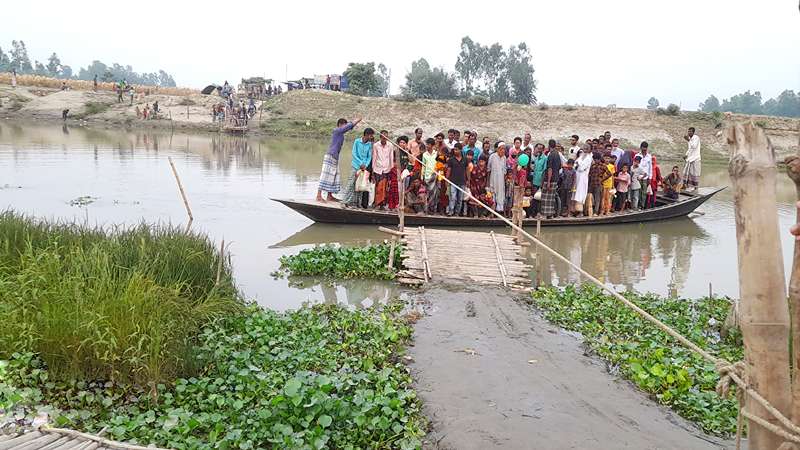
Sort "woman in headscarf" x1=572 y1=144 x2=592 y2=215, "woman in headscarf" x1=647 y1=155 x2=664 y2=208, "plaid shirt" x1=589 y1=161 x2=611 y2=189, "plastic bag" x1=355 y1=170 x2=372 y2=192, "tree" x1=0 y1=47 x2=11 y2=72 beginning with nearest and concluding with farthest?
"plastic bag" x1=355 y1=170 x2=372 y2=192, "woman in headscarf" x1=572 y1=144 x2=592 y2=215, "plaid shirt" x1=589 y1=161 x2=611 y2=189, "woman in headscarf" x1=647 y1=155 x2=664 y2=208, "tree" x1=0 y1=47 x2=11 y2=72

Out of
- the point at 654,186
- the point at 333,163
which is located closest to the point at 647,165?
the point at 654,186

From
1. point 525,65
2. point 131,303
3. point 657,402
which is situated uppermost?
point 525,65

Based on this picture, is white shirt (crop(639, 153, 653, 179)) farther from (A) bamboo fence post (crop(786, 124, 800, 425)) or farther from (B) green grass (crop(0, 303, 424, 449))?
(A) bamboo fence post (crop(786, 124, 800, 425))

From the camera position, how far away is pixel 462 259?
8.88 metres

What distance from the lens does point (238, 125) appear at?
116 feet

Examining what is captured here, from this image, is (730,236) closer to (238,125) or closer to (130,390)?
(130,390)

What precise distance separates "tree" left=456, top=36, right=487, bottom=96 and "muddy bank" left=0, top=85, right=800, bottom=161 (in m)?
23.1

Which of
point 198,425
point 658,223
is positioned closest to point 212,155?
point 658,223

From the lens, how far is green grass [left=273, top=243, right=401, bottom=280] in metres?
8.52

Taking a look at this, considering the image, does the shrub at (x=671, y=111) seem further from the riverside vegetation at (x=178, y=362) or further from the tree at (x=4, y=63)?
the tree at (x=4, y=63)

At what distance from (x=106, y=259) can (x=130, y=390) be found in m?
1.30

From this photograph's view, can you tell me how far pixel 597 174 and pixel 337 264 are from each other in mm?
6646

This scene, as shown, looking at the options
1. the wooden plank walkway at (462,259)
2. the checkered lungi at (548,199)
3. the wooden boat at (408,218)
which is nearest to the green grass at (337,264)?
the wooden plank walkway at (462,259)

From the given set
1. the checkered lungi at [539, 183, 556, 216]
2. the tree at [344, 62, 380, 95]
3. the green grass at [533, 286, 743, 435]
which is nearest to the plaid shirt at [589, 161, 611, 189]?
the checkered lungi at [539, 183, 556, 216]
